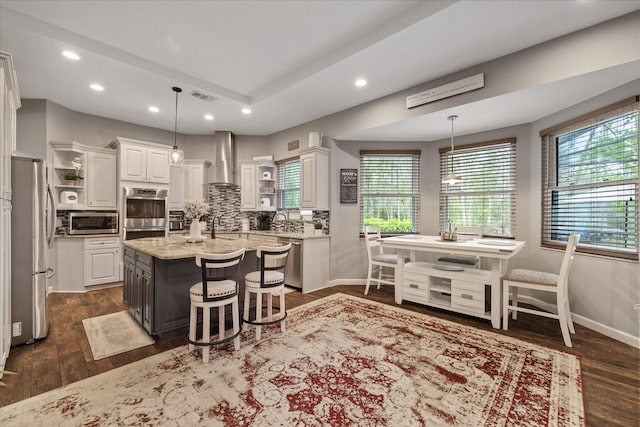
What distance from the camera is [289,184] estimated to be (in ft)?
19.4

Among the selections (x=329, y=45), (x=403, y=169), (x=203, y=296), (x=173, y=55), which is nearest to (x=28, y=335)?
(x=203, y=296)

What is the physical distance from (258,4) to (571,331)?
178 inches

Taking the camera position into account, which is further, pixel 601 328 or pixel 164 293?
pixel 601 328

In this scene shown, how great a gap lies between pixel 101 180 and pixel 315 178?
368 cm

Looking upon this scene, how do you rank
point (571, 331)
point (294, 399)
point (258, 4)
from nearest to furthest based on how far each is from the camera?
point (294, 399), point (258, 4), point (571, 331)

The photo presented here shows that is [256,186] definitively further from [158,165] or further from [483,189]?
[483,189]

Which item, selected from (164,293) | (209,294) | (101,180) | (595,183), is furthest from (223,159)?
(595,183)

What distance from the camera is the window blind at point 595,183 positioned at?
9.60 ft

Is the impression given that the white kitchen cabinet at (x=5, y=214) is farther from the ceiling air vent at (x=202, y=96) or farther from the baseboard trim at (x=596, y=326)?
the baseboard trim at (x=596, y=326)

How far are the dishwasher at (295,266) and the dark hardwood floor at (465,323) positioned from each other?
6.08 ft

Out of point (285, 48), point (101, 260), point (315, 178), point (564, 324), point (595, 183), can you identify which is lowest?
point (564, 324)

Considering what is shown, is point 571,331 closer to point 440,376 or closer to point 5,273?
point 440,376

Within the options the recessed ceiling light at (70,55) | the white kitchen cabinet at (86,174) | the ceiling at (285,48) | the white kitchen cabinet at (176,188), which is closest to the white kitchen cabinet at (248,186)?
the white kitchen cabinet at (176,188)

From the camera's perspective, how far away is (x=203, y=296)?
2422mm
